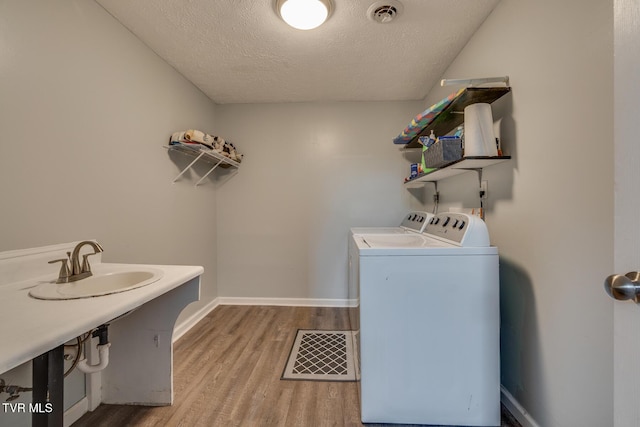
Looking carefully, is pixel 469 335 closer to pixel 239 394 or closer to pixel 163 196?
pixel 239 394

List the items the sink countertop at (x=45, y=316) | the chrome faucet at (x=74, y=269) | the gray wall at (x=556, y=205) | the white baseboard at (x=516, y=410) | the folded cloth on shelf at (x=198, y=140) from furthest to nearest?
the folded cloth on shelf at (x=198, y=140) → the white baseboard at (x=516, y=410) → the chrome faucet at (x=74, y=269) → the gray wall at (x=556, y=205) → the sink countertop at (x=45, y=316)

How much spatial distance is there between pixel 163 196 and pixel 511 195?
2.33 metres

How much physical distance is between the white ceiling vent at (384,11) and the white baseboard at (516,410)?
2220 millimetres

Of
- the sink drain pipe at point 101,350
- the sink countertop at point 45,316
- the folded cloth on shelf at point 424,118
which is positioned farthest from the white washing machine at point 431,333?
the sink drain pipe at point 101,350

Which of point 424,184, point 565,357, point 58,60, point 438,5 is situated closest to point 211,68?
point 58,60

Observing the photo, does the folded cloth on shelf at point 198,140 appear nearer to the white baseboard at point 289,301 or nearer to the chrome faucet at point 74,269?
the chrome faucet at point 74,269

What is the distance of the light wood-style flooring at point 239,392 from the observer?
50.5 inches

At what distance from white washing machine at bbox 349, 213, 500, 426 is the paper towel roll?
0.41 metres

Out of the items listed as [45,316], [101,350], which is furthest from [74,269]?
[45,316]

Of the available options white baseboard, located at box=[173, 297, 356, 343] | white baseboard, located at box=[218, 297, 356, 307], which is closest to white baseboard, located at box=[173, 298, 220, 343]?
white baseboard, located at box=[173, 297, 356, 343]

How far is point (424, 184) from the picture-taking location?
101 inches

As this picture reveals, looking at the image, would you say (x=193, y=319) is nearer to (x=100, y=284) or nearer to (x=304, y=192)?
(x=100, y=284)

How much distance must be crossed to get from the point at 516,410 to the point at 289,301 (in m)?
2.02

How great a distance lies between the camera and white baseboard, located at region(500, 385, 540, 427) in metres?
1.19
